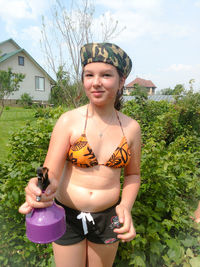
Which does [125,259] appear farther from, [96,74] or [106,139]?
[96,74]

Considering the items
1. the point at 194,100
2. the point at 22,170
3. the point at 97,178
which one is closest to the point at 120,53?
the point at 97,178

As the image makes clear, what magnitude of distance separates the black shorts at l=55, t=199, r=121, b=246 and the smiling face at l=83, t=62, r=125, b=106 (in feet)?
2.38

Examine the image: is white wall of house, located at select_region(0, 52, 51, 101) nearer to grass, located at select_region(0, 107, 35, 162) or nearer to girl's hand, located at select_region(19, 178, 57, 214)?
grass, located at select_region(0, 107, 35, 162)

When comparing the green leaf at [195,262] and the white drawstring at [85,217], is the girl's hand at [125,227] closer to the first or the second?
the white drawstring at [85,217]

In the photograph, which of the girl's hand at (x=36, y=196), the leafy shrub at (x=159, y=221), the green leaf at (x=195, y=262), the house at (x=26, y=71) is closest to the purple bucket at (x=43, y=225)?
the girl's hand at (x=36, y=196)

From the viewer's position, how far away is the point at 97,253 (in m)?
1.44

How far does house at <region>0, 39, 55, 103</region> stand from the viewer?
22.7 metres

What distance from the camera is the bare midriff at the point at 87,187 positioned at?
1.34 meters

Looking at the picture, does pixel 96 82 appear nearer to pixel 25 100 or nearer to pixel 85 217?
pixel 85 217

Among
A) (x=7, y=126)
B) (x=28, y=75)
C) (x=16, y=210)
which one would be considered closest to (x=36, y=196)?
(x=16, y=210)

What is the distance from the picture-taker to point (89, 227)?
139 centimetres

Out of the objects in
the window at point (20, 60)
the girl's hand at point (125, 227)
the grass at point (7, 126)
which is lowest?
the grass at point (7, 126)

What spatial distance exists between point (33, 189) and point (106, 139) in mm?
567

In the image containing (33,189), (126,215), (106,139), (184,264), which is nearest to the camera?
(33,189)
